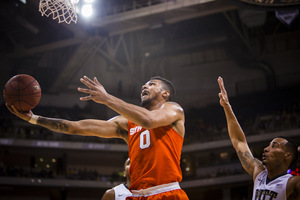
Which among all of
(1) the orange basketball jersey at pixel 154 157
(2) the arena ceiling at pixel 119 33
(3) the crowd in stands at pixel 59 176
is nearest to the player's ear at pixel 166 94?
(1) the orange basketball jersey at pixel 154 157

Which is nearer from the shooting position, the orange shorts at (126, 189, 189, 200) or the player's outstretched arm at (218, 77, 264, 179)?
the orange shorts at (126, 189, 189, 200)

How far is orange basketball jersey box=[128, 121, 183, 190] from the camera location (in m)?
2.64

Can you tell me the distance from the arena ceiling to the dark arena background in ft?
0.22

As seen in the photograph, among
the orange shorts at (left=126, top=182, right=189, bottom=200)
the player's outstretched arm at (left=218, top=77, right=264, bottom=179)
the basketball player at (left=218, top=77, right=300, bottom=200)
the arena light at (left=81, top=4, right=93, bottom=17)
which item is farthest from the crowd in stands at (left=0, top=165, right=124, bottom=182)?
the orange shorts at (left=126, top=182, right=189, bottom=200)

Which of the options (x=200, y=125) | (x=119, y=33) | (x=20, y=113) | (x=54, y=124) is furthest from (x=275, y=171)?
(x=200, y=125)

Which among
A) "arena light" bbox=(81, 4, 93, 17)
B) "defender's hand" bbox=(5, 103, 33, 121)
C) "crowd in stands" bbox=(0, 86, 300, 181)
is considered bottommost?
"defender's hand" bbox=(5, 103, 33, 121)

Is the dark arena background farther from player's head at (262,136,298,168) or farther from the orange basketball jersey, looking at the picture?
player's head at (262,136,298,168)

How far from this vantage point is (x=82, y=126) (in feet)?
10.5

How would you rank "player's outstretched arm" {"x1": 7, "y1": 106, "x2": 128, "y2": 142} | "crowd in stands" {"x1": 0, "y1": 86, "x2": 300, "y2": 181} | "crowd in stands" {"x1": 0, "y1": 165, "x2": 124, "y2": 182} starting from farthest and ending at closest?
"crowd in stands" {"x1": 0, "y1": 86, "x2": 300, "y2": 181}, "crowd in stands" {"x1": 0, "y1": 165, "x2": 124, "y2": 182}, "player's outstretched arm" {"x1": 7, "y1": 106, "x2": 128, "y2": 142}

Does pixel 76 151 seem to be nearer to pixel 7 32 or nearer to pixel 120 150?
pixel 120 150

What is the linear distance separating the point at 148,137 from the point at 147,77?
1822 centimetres

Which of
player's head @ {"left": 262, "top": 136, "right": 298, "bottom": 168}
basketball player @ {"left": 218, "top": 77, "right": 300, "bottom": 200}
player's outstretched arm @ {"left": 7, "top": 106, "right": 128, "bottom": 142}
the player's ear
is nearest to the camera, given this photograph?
basketball player @ {"left": 218, "top": 77, "right": 300, "bottom": 200}

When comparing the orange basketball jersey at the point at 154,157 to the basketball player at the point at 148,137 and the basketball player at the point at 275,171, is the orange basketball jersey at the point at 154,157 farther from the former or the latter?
the basketball player at the point at 275,171

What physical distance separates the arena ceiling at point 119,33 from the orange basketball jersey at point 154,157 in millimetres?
12351
